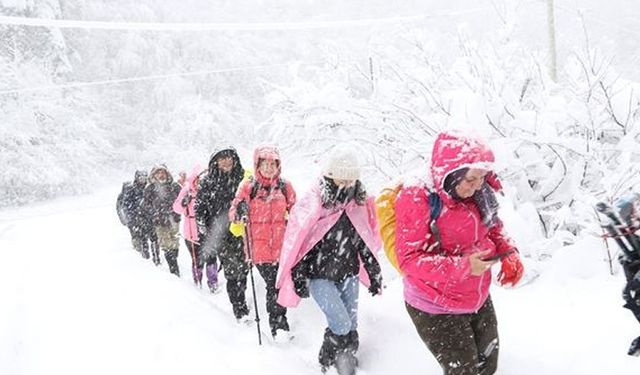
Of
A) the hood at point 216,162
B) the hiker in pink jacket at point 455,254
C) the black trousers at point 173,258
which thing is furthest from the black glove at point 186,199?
the hiker in pink jacket at point 455,254

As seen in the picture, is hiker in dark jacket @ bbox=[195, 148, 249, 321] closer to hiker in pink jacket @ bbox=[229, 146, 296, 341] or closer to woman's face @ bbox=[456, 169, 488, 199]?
hiker in pink jacket @ bbox=[229, 146, 296, 341]

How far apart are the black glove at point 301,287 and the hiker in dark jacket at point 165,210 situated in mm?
5223

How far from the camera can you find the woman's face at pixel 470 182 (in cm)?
294

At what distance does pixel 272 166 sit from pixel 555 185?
103 inches

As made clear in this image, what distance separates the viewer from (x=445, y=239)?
3.07 m

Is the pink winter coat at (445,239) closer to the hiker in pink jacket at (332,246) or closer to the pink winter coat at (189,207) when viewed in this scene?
the hiker in pink jacket at (332,246)

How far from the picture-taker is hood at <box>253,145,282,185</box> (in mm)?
5273

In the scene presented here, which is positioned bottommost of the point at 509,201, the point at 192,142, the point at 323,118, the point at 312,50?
the point at 192,142

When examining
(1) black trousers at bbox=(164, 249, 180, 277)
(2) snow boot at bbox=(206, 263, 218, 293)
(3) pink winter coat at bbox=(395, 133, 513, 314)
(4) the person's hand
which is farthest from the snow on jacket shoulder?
(1) black trousers at bbox=(164, 249, 180, 277)

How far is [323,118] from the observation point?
615 centimetres

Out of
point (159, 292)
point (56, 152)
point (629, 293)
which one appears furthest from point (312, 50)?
point (629, 293)

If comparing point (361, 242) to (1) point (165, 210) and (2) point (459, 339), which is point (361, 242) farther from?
(1) point (165, 210)

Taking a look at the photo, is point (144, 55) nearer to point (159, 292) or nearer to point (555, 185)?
point (159, 292)

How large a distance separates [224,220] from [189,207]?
1.71m
